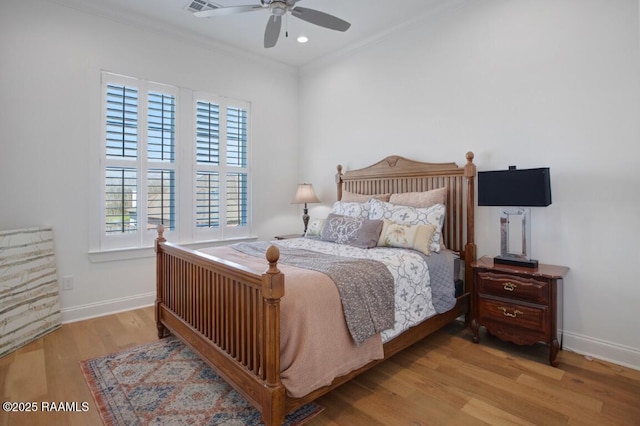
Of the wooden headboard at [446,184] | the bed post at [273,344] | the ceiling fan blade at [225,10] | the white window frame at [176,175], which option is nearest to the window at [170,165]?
the white window frame at [176,175]

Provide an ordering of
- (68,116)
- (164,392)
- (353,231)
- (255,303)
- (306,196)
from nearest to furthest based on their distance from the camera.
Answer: (255,303) → (164,392) → (353,231) → (68,116) → (306,196)

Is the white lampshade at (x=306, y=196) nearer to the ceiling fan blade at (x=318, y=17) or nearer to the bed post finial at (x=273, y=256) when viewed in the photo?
the ceiling fan blade at (x=318, y=17)

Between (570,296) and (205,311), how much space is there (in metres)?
2.73

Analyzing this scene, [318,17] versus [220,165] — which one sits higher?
[318,17]

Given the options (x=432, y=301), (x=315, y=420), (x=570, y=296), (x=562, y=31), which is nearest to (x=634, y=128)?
(x=562, y=31)

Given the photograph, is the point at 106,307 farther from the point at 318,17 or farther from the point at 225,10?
the point at 318,17

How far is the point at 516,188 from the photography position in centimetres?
254

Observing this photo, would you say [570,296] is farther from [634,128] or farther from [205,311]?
[205,311]

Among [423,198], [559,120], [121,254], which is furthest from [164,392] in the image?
[559,120]

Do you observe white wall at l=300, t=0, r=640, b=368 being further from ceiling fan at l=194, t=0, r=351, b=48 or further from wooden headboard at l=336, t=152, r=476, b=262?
ceiling fan at l=194, t=0, r=351, b=48

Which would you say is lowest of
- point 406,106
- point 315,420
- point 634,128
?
point 315,420

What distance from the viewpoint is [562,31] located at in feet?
8.73

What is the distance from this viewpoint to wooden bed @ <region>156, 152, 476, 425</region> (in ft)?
5.34

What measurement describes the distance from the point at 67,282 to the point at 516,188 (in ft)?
13.1
